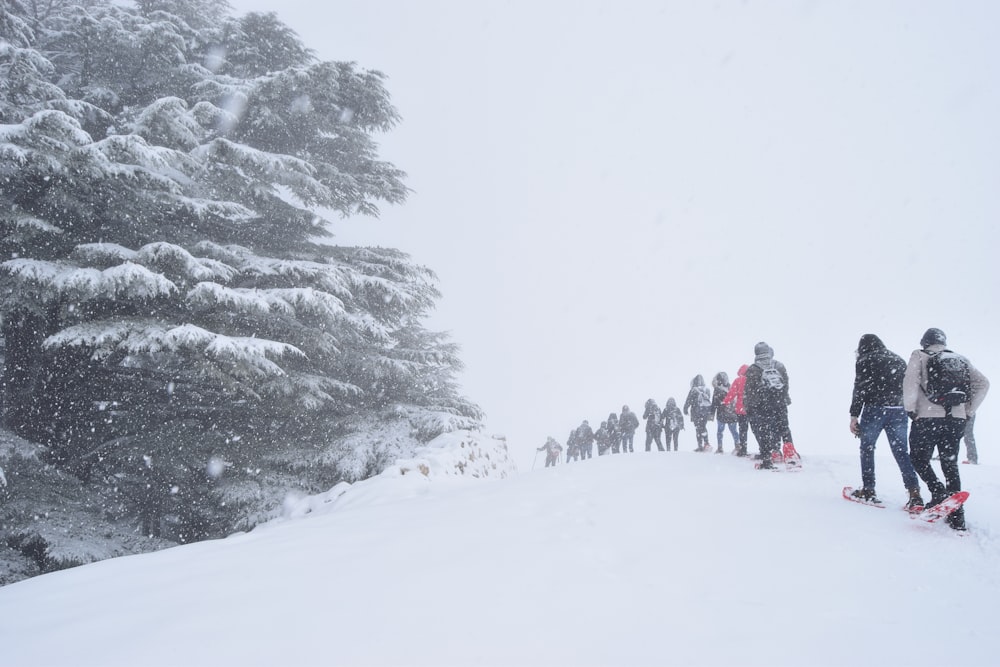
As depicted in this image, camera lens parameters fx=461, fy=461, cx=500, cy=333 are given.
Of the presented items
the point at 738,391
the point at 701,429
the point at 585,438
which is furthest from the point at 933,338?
the point at 585,438

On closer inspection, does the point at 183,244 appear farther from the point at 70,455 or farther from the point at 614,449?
the point at 614,449

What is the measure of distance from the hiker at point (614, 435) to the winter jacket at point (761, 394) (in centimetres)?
1132

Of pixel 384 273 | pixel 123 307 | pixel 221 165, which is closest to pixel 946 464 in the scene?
pixel 384 273

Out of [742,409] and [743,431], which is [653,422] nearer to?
[743,431]

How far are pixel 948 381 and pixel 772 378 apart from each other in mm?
3269

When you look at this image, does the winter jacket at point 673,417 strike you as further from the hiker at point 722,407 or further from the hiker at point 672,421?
the hiker at point 722,407

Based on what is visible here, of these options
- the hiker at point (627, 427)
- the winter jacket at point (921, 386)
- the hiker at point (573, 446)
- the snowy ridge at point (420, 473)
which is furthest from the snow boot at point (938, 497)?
the hiker at point (573, 446)

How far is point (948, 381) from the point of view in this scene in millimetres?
4348

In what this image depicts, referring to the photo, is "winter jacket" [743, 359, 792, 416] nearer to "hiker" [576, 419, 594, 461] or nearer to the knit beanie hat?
the knit beanie hat

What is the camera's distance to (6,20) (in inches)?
335

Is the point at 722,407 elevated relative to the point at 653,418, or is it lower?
elevated

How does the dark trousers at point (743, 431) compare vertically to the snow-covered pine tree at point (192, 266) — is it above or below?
below

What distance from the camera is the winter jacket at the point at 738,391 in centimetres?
886

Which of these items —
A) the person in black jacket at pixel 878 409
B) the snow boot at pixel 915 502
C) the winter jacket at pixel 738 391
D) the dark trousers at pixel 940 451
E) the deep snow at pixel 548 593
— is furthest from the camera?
the winter jacket at pixel 738 391
